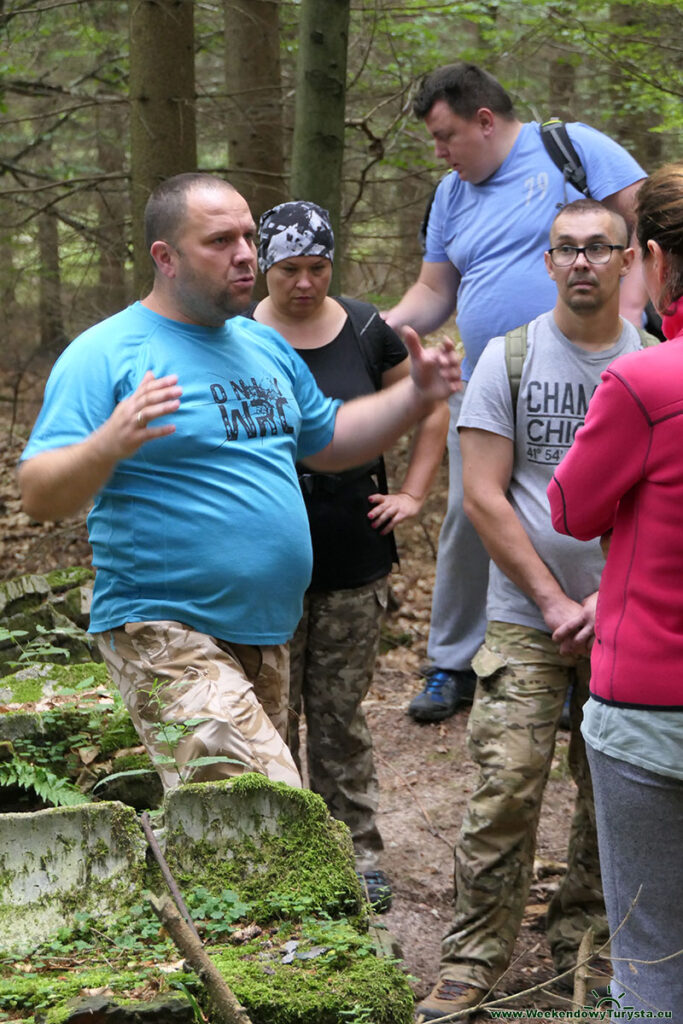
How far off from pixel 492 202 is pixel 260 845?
11.1 feet

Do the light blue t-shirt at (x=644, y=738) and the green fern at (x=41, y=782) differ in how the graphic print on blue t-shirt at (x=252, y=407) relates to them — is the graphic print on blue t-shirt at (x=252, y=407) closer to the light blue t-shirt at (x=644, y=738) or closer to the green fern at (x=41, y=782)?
the green fern at (x=41, y=782)

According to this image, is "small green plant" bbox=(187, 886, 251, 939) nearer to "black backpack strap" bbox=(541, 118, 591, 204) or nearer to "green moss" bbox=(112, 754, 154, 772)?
"green moss" bbox=(112, 754, 154, 772)

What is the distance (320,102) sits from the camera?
20.2ft

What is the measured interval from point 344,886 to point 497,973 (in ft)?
4.89

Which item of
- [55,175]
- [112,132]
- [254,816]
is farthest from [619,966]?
[112,132]

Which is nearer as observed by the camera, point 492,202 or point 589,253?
point 589,253

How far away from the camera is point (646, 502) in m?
2.52

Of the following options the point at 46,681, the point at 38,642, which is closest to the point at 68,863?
the point at 46,681

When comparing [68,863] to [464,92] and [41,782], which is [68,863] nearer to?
[41,782]

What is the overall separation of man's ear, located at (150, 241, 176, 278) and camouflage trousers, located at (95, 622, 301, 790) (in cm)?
114

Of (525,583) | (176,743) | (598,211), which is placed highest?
(598,211)

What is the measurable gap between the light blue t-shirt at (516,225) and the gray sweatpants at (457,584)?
735mm

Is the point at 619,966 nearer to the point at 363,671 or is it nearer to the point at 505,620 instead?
the point at 505,620

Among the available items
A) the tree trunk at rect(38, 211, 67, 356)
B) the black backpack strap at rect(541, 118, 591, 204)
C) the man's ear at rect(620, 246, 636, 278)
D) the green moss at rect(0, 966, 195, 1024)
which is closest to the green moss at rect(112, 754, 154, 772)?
the green moss at rect(0, 966, 195, 1024)
